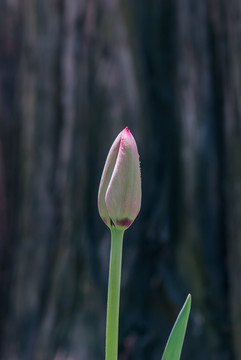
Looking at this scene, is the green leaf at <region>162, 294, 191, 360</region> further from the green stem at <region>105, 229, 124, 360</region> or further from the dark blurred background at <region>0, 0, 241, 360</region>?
the dark blurred background at <region>0, 0, 241, 360</region>

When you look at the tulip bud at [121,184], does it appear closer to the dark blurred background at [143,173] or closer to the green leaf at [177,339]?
the green leaf at [177,339]

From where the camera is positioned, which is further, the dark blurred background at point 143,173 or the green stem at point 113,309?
the dark blurred background at point 143,173

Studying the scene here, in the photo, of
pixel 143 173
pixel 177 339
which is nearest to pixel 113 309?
pixel 177 339

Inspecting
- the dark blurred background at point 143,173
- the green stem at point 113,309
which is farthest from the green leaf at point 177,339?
the dark blurred background at point 143,173

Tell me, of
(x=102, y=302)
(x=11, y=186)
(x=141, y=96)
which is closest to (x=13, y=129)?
(x=11, y=186)

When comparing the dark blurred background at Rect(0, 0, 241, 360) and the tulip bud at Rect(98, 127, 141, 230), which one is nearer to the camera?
the tulip bud at Rect(98, 127, 141, 230)

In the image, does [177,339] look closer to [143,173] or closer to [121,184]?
[121,184]

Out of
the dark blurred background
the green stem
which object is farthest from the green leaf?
the dark blurred background
